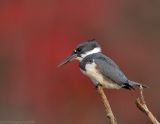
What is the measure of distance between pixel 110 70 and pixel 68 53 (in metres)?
10.2

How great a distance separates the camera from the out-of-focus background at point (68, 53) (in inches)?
669

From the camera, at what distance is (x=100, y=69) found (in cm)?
660

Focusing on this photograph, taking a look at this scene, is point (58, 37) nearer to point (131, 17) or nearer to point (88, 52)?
point (131, 17)

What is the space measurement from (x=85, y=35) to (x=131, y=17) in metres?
2.06

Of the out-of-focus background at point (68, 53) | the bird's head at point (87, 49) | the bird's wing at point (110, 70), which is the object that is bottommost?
the bird's wing at point (110, 70)

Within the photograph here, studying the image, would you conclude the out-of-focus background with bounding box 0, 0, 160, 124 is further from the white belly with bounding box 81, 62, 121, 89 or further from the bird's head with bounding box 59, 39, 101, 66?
the white belly with bounding box 81, 62, 121, 89

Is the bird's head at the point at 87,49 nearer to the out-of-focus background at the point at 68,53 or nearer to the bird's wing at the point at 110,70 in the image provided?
the bird's wing at the point at 110,70

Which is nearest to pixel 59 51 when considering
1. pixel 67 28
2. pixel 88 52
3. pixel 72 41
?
pixel 72 41

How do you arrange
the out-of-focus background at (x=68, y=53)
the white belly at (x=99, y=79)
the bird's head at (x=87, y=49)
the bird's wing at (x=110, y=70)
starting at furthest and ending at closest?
the out-of-focus background at (x=68, y=53) → the bird's head at (x=87, y=49) → the white belly at (x=99, y=79) → the bird's wing at (x=110, y=70)

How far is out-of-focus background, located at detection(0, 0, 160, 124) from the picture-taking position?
1698 cm

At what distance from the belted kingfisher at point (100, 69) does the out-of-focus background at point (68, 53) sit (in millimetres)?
8714

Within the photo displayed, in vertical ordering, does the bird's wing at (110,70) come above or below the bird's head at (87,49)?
below

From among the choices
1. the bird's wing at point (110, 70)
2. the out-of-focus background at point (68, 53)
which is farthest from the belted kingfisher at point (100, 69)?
the out-of-focus background at point (68, 53)

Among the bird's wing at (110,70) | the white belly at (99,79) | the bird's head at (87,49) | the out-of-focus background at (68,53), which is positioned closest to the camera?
the bird's wing at (110,70)
